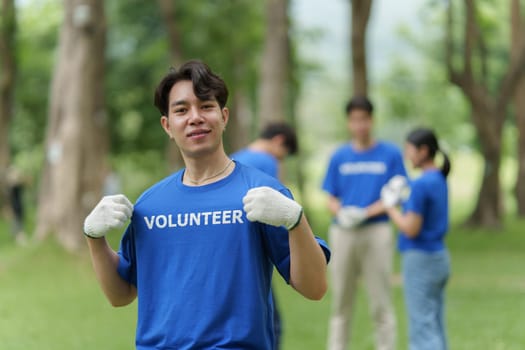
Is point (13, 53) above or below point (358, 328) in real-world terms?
above

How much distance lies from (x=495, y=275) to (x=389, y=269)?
8.28 m

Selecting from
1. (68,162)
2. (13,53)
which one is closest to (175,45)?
(13,53)

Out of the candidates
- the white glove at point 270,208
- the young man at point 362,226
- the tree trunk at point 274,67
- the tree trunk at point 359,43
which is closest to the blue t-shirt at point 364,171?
the young man at point 362,226

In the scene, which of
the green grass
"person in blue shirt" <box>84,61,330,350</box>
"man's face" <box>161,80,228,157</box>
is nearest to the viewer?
"person in blue shirt" <box>84,61,330,350</box>

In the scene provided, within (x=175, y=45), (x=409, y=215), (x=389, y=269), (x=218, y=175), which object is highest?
(x=175, y=45)

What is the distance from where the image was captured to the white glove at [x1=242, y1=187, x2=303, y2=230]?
313cm

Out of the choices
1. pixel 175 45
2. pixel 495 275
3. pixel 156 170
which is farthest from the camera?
pixel 156 170

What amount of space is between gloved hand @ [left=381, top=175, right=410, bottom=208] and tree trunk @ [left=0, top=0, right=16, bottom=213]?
18.9 meters

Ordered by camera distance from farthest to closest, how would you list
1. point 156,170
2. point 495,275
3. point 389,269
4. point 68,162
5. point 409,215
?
point 156,170
point 495,275
point 68,162
point 389,269
point 409,215

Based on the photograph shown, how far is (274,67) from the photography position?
17719 millimetres

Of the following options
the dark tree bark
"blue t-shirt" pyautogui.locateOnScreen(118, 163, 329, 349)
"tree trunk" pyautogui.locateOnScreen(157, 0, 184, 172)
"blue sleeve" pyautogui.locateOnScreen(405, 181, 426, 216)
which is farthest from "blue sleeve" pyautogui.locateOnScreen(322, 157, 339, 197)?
"tree trunk" pyautogui.locateOnScreen(157, 0, 184, 172)

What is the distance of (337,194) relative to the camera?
7746mm

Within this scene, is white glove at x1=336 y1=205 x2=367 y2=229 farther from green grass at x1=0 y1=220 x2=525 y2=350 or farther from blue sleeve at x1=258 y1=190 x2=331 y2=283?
blue sleeve at x1=258 y1=190 x2=331 y2=283

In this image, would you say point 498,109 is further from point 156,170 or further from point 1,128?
point 156,170
